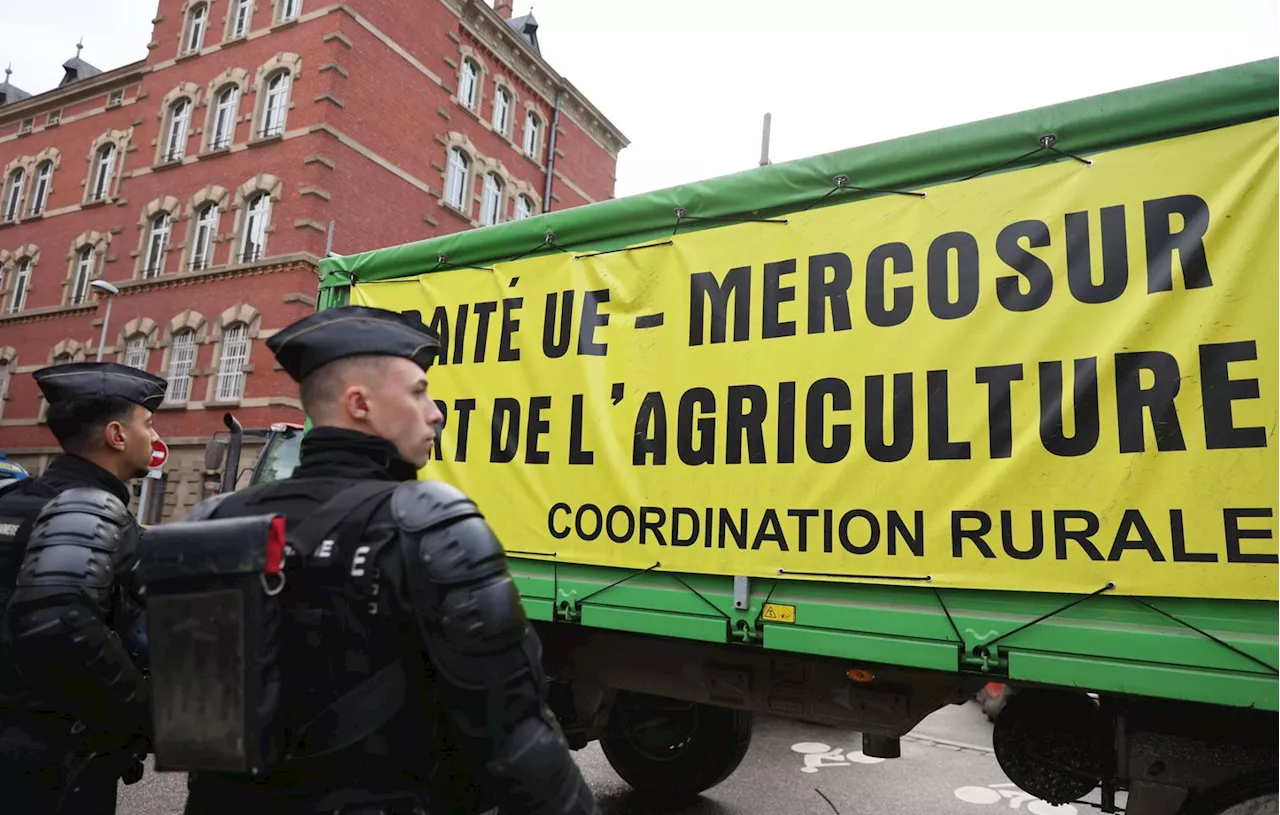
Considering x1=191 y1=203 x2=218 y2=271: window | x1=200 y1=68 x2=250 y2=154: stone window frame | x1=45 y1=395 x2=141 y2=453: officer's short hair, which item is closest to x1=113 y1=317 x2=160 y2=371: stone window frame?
x1=191 y1=203 x2=218 y2=271: window

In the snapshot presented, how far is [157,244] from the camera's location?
2231cm

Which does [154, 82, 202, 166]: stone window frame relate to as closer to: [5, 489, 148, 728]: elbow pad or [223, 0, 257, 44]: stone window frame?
[223, 0, 257, 44]: stone window frame

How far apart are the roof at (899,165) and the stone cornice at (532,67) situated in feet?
73.1

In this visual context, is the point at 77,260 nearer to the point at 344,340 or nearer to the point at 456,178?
the point at 456,178

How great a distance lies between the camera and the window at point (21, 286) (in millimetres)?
26750

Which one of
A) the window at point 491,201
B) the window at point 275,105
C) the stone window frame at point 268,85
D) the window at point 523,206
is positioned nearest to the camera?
the stone window frame at point 268,85

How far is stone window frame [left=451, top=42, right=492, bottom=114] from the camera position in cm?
2383

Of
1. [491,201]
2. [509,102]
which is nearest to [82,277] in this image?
[491,201]

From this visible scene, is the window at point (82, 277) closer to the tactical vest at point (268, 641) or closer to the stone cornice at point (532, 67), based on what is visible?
the stone cornice at point (532, 67)

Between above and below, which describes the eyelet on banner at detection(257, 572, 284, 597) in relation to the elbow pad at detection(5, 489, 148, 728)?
above

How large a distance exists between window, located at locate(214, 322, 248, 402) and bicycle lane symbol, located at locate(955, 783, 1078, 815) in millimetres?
18388

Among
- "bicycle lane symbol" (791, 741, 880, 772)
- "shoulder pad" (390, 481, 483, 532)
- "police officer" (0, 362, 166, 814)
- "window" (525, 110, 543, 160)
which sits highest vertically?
"window" (525, 110, 543, 160)

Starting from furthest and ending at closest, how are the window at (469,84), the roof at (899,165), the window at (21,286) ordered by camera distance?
the window at (21,286) → the window at (469,84) → the roof at (899,165)

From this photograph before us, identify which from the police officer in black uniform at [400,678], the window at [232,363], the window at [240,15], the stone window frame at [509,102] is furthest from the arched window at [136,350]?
the police officer in black uniform at [400,678]
